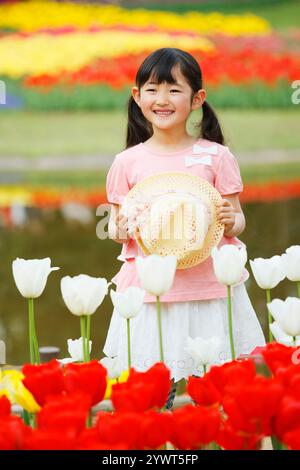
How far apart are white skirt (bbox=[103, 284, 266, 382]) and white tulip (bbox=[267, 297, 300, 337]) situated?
576 mm

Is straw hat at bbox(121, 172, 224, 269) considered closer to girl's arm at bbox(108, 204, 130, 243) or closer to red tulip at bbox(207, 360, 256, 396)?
girl's arm at bbox(108, 204, 130, 243)

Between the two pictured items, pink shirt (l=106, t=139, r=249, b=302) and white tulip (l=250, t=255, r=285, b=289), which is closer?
white tulip (l=250, t=255, r=285, b=289)

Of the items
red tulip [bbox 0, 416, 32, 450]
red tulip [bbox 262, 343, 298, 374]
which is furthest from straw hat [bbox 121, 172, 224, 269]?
red tulip [bbox 0, 416, 32, 450]

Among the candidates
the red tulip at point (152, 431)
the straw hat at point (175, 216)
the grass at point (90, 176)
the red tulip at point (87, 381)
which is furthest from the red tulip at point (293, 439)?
the grass at point (90, 176)

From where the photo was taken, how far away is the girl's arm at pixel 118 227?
180 centimetres

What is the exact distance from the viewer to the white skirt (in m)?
1.85

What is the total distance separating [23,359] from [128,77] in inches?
222

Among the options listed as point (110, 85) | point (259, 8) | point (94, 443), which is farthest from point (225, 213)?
point (259, 8)

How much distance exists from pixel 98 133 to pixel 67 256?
343 cm

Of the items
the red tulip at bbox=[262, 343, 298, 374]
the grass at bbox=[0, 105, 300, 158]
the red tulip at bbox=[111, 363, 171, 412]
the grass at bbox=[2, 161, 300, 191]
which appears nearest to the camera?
the red tulip at bbox=[111, 363, 171, 412]

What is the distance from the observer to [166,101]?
1.85m

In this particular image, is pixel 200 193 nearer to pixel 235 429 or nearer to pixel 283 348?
pixel 283 348

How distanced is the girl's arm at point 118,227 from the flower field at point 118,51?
266 inches
